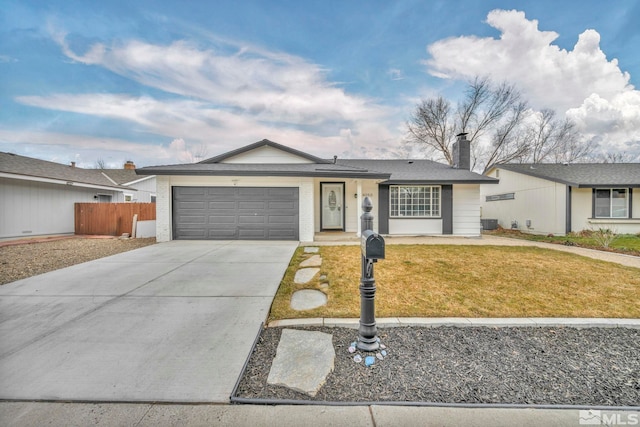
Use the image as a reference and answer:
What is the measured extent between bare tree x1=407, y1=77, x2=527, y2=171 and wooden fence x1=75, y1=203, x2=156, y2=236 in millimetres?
21779

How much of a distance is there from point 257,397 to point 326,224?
9948mm

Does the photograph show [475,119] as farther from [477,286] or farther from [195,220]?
[195,220]

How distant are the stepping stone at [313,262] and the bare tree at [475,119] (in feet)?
64.5

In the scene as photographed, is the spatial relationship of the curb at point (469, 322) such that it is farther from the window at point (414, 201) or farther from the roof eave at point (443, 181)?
the window at point (414, 201)

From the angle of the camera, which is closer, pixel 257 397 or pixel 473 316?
pixel 257 397

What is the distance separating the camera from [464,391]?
2.04 meters

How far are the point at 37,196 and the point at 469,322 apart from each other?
55.7ft

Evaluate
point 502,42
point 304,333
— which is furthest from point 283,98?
point 304,333

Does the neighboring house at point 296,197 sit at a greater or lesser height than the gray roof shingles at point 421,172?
lesser

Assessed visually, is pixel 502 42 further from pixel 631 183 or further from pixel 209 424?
pixel 209 424

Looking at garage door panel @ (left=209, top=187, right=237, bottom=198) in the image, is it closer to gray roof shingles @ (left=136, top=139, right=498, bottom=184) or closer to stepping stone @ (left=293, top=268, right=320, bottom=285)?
gray roof shingles @ (left=136, top=139, right=498, bottom=184)

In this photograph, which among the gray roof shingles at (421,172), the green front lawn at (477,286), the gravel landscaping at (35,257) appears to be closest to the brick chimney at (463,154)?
the gray roof shingles at (421,172)

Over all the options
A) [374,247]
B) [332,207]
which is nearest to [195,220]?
[332,207]

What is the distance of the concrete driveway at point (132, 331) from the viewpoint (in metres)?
2.10
